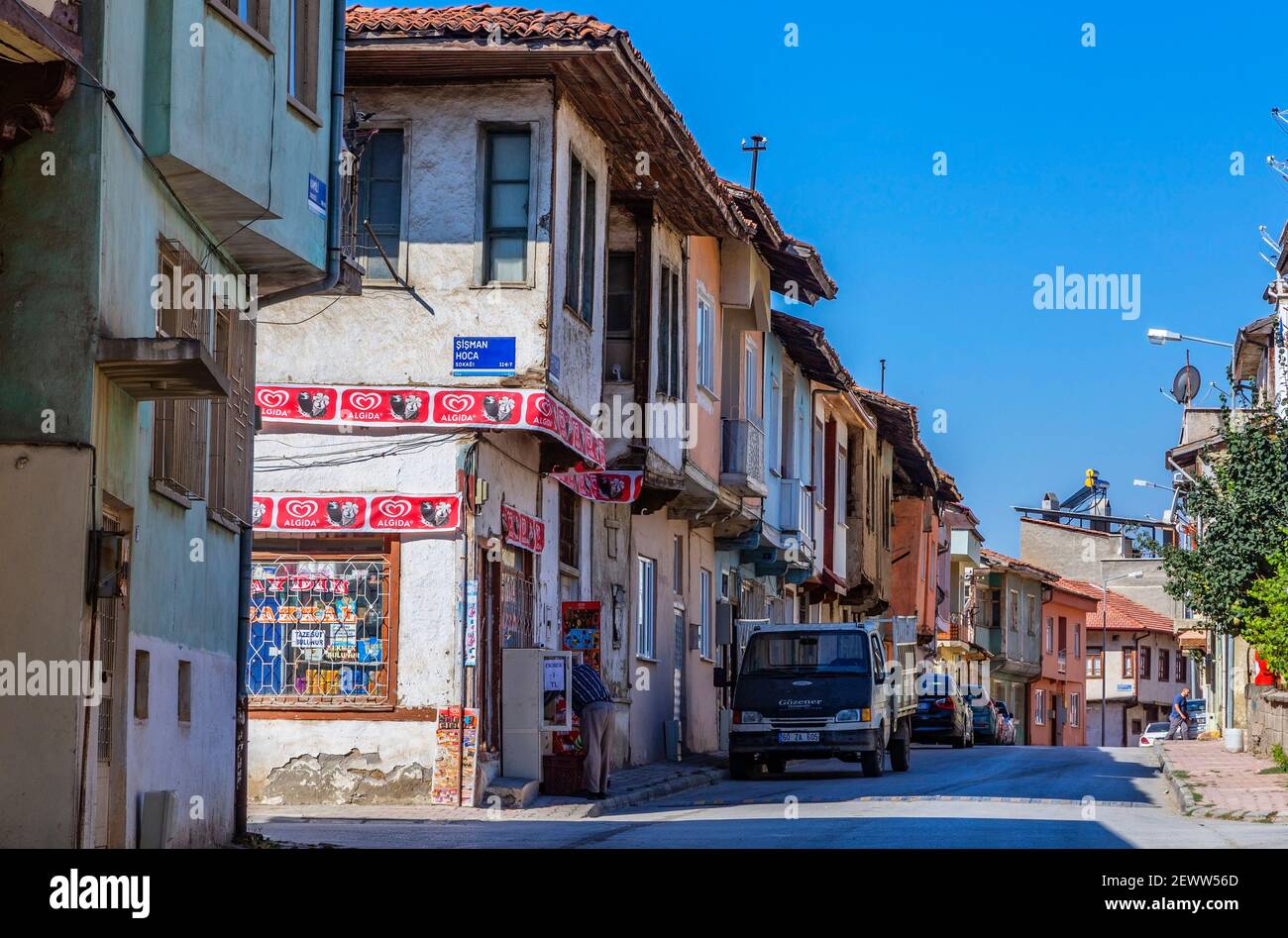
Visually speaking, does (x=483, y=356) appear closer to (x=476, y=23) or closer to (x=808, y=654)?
(x=476, y=23)

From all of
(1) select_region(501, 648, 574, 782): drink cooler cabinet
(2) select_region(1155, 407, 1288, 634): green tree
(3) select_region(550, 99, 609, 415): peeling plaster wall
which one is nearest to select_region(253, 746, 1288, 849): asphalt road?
(1) select_region(501, 648, 574, 782): drink cooler cabinet

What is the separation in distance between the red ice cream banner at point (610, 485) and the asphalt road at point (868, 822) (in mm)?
3846

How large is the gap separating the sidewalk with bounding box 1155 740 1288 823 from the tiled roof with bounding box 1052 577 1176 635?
5147cm

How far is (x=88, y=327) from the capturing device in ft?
38.1

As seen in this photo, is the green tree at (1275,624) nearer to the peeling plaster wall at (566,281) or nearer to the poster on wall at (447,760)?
the peeling plaster wall at (566,281)

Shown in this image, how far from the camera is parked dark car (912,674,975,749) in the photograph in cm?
4303

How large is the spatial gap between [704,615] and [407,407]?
1434cm

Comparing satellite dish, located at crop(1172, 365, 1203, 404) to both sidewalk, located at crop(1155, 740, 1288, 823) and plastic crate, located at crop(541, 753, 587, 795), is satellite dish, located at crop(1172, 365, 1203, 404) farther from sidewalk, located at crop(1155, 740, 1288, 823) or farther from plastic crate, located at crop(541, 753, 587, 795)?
plastic crate, located at crop(541, 753, 587, 795)

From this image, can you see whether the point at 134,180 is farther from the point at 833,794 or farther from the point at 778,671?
the point at 778,671

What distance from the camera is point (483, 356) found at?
2028cm

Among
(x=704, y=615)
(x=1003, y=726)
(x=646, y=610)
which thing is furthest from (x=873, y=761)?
(x=1003, y=726)

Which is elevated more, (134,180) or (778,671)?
(134,180)
